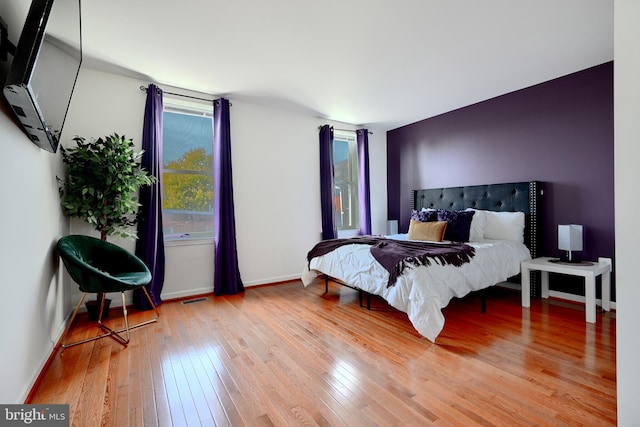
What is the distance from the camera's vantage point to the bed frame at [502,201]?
141 inches

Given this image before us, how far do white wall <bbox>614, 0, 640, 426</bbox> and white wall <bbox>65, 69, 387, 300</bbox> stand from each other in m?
3.76

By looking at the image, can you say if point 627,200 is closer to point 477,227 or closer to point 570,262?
point 570,262

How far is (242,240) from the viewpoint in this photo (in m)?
4.16

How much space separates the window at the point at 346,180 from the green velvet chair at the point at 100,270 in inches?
135

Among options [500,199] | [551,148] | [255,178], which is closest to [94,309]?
[255,178]

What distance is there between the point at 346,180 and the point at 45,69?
4.46 metres

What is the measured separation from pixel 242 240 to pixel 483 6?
3.66 m

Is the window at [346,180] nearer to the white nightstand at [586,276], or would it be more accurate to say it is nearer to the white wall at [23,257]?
the white nightstand at [586,276]

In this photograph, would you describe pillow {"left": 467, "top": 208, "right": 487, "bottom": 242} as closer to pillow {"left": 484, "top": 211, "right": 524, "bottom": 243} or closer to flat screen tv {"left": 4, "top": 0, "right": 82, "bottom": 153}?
pillow {"left": 484, "top": 211, "right": 524, "bottom": 243}

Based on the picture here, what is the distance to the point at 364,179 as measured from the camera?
17.4 ft

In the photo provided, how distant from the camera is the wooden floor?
1.54m

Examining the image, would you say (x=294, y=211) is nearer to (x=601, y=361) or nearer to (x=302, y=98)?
(x=302, y=98)

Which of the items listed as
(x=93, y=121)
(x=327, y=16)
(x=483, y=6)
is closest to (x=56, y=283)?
(x=93, y=121)

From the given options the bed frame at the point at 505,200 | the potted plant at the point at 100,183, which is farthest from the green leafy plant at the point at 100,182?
the bed frame at the point at 505,200
